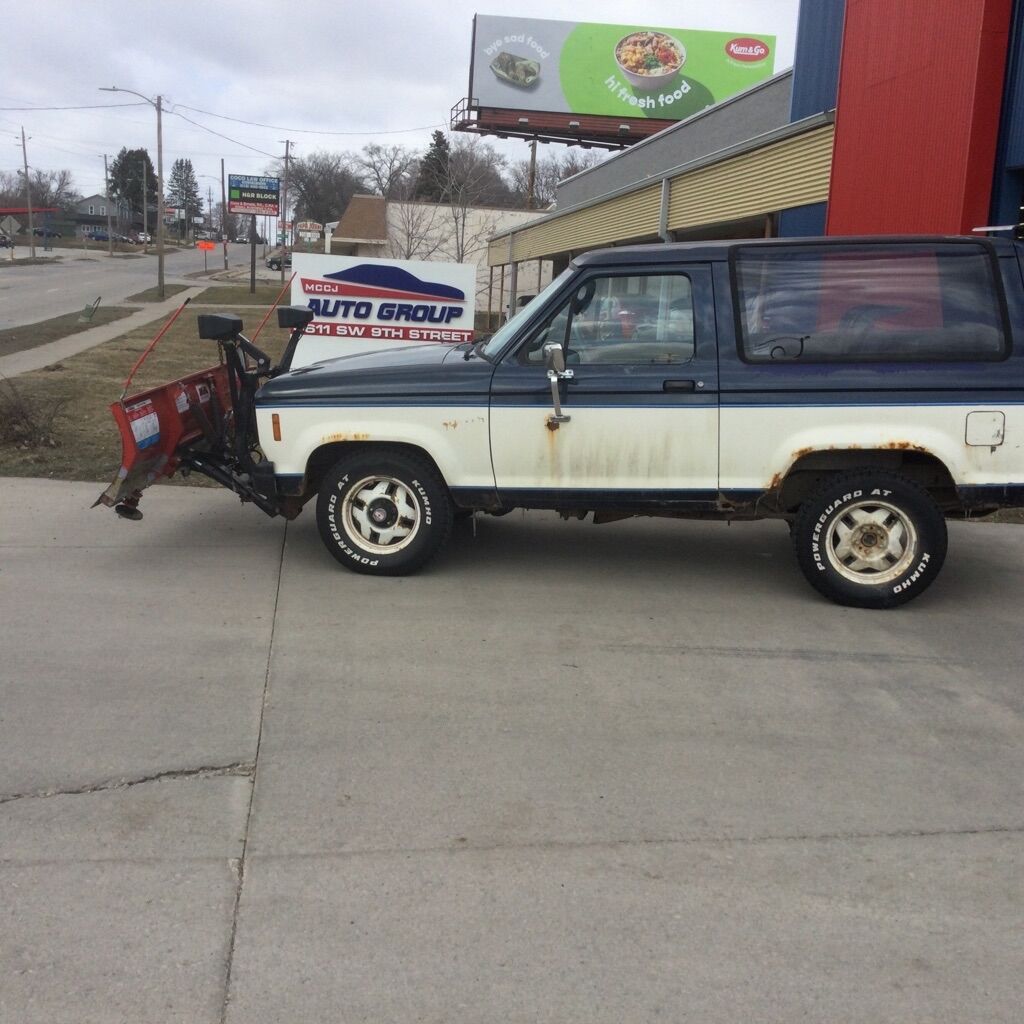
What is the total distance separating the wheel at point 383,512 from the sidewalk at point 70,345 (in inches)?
462

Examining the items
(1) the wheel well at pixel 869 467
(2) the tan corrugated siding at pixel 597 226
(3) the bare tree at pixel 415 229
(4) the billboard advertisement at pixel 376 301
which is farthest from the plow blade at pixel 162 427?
(3) the bare tree at pixel 415 229

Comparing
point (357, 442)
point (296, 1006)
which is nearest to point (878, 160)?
point (357, 442)

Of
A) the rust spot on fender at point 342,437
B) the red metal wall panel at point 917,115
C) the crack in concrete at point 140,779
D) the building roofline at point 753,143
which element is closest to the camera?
the crack in concrete at point 140,779

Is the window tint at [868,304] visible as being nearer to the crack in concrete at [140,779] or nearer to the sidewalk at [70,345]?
the crack in concrete at [140,779]

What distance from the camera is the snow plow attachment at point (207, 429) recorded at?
249 inches

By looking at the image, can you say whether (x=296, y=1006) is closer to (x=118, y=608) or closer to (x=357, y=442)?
(x=118, y=608)

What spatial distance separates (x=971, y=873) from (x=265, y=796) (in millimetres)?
2457

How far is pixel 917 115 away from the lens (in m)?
10.3

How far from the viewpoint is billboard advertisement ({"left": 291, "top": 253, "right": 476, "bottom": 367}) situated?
12719mm

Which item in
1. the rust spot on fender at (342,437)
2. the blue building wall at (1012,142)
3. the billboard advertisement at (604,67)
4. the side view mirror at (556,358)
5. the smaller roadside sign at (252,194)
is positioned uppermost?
the billboard advertisement at (604,67)

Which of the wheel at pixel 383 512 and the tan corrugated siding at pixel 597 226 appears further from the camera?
the tan corrugated siding at pixel 597 226

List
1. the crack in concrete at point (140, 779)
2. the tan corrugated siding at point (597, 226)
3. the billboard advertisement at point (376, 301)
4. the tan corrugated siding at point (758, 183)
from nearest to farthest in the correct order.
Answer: the crack in concrete at point (140, 779), the tan corrugated siding at point (758, 183), the billboard advertisement at point (376, 301), the tan corrugated siding at point (597, 226)

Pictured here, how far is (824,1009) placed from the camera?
2826 mm

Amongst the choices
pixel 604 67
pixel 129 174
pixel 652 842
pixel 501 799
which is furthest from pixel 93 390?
pixel 129 174
